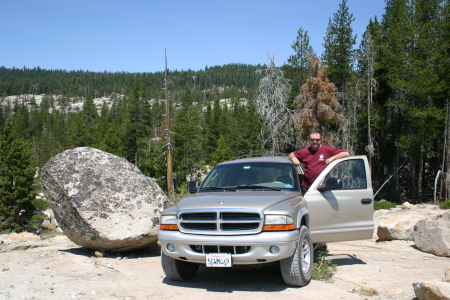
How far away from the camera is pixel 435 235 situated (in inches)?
354

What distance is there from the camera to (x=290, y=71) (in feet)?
143

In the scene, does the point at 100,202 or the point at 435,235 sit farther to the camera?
the point at 435,235

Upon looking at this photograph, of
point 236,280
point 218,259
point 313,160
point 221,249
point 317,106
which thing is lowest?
point 236,280

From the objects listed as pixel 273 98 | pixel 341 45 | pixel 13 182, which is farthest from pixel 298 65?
pixel 13 182

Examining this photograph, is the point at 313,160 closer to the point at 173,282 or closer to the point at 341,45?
the point at 173,282

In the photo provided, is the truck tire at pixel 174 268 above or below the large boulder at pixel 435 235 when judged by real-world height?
above

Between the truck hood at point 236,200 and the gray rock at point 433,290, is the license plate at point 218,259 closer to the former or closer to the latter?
the truck hood at point 236,200

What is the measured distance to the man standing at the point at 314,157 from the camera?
7.09m

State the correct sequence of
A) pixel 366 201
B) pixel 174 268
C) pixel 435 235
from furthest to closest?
pixel 435 235
pixel 366 201
pixel 174 268

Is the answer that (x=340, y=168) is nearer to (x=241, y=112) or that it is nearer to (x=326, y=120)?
(x=326, y=120)

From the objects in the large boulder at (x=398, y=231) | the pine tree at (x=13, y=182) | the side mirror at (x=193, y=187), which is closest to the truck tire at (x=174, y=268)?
the side mirror at (x=193, y=187)

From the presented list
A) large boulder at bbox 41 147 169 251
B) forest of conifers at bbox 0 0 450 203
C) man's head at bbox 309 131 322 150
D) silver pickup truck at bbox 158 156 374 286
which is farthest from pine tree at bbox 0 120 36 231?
man's head at bbox 309 131 322 150

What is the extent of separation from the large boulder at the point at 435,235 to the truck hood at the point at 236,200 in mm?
4759

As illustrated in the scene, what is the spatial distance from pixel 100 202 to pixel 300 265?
15.0 ft
